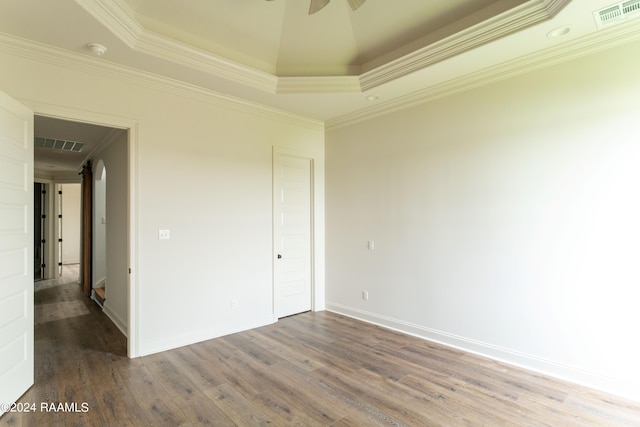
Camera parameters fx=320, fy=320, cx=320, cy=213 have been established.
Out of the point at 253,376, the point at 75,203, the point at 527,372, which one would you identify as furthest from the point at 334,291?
the point at 75,203

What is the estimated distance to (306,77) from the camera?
367 centimetres

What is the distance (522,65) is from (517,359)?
2823 mm

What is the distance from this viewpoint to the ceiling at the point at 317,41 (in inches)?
97.3

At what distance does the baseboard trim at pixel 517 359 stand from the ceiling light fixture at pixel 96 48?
4104mm

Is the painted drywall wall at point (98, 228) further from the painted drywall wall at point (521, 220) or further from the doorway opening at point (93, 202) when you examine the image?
the painted drywall wall at point (521, 220)

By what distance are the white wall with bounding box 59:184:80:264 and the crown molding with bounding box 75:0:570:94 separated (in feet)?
33.5

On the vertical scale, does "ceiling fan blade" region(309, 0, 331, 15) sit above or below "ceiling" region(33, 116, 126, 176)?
above

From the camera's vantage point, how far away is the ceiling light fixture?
2.69m

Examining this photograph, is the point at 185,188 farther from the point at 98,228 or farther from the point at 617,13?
the point at 617,13

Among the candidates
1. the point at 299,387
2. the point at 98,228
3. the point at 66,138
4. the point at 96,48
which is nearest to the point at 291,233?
the point at 299,387

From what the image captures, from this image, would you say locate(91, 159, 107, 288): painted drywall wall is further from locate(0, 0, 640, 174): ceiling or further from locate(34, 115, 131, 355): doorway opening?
locate(0, 0, 640, 174): ceiling

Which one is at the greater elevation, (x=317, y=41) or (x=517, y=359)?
(x=317, y=41)

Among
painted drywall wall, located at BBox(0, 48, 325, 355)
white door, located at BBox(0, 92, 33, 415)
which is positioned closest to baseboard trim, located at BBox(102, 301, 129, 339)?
painted drywall wall, located at BBox(0, 48, 325, 355)

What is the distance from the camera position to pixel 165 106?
3.46 metres
